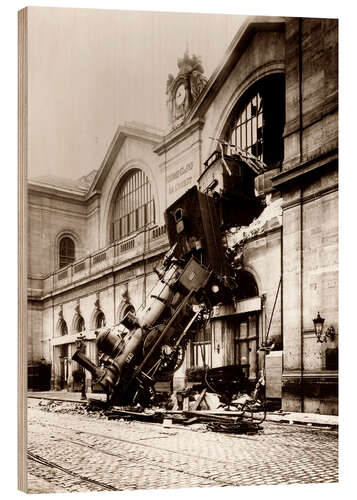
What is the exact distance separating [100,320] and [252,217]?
197 cm

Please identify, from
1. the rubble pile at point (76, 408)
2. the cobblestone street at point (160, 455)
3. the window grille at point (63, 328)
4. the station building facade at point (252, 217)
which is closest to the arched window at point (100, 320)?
the station building facade at point (252, 217)

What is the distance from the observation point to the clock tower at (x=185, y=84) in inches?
336

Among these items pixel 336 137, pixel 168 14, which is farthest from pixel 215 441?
pixel 168 14

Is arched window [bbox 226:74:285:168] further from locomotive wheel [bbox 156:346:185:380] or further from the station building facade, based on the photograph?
locomotive wheel [bbox 156:346:185:380]

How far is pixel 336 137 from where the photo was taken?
28.2 ft

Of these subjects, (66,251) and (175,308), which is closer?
(66,251)

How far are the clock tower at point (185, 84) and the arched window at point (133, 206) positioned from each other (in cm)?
71

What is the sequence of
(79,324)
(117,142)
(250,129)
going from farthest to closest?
(250,129), (79,324), (117,142)

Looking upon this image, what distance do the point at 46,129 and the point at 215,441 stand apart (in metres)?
3.58

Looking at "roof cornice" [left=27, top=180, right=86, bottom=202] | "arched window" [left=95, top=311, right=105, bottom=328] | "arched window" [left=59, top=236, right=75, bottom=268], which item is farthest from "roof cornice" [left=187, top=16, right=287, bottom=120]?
"arched window" [left=95, top=311, right=105, bottom=328]

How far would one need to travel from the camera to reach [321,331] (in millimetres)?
8508

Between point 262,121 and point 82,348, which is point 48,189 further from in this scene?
point 262,121

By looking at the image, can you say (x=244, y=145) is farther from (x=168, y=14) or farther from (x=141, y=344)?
(x=141, y=344)

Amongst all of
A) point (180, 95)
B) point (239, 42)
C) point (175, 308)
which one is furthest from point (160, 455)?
point (239, 42)
